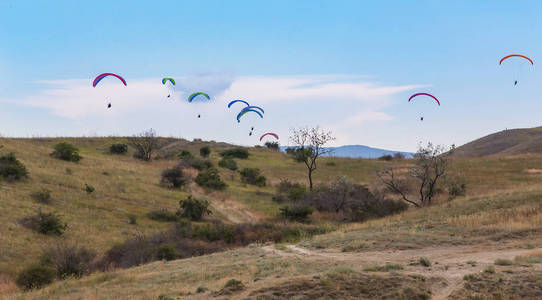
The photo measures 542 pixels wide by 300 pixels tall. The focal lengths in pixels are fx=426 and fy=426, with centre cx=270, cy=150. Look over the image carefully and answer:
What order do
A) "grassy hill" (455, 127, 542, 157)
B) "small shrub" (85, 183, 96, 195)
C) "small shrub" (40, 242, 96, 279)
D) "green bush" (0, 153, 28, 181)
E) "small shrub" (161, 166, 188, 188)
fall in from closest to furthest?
1. "small shrub" (40, 242, 96, 279)
2. "green bush" (0, 153, 28, 181)
3. "small shrub" (85, 183, 96, 195)
4. "small shrub" (161, 166, 188, 188)
5. "grassy hill" (455, 127, 542, 157)

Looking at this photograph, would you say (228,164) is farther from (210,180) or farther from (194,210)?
(194,210)

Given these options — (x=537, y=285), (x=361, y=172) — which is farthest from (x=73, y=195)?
(x=361, y=172)

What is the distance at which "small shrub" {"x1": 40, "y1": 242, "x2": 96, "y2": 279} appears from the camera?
22.3 meters

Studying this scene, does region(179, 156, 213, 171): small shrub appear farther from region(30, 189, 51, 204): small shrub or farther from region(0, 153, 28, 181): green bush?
region(30, 189, 51, 204): small shrub

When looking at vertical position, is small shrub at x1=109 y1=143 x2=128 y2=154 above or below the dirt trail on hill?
above

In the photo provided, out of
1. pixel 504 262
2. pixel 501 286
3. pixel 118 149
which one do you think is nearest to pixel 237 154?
pixel 118 149

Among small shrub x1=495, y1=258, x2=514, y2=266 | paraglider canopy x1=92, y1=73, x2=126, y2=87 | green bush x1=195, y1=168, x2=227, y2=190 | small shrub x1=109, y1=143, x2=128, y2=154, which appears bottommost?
small shrub x1=495, y1=258, x2=514, y2=266

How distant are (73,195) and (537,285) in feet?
120

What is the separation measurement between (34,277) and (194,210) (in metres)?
19.3

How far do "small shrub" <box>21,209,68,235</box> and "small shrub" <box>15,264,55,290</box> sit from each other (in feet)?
27.6

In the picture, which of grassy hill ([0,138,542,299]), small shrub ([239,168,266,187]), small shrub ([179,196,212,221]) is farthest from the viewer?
small shrub ([239,168,266,187])

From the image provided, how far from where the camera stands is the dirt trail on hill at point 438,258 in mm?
11844

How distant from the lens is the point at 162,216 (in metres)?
37.7

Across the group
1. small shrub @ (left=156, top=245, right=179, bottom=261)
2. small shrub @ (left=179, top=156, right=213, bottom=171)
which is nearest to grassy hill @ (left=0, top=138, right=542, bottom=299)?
small shrub @ (left=156, top=245, right=179, bottom=261)
